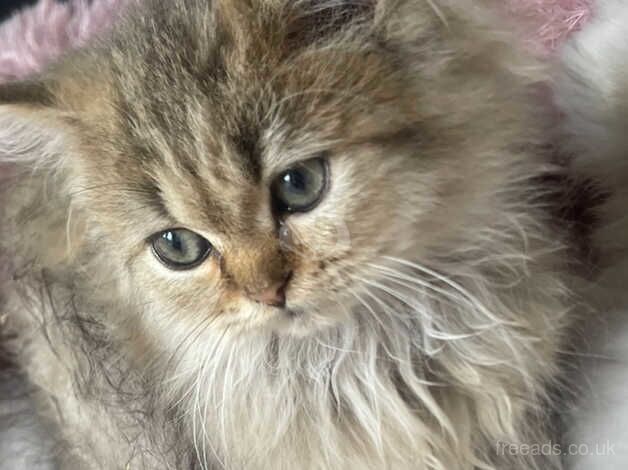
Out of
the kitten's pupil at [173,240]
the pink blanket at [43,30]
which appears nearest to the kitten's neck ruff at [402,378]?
the kitten's pupil at [173,240]

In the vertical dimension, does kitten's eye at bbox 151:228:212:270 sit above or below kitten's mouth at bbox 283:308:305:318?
above

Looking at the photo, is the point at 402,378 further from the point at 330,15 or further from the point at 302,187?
the point at 330,15

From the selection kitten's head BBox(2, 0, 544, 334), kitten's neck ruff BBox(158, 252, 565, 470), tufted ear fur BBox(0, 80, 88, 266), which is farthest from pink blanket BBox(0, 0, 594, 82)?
kitten's neck ruff BBox(158, 252, 565, 470)

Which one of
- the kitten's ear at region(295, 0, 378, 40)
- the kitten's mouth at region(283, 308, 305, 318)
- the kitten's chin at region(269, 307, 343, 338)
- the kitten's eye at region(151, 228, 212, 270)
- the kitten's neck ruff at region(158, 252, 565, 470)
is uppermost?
the kitten's ear at region(295, 0, 378, 40)

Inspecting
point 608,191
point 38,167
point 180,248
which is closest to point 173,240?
point 180,248

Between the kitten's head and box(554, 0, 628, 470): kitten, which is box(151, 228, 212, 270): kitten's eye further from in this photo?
box(554, 0, 628, 470): kitten

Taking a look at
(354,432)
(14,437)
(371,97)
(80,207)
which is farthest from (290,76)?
(14,437)

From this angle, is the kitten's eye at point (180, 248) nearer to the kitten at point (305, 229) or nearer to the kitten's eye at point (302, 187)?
the kitten at point (305, 229)
